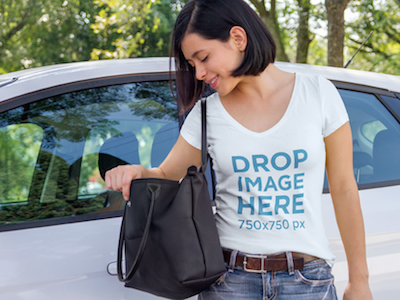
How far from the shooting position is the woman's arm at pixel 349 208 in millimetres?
1195

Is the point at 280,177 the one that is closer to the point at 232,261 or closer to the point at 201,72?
the point at 232,261

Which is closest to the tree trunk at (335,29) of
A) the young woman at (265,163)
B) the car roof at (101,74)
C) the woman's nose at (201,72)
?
the car roof at (101,74)

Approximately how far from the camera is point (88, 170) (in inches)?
65.7

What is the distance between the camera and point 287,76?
4.25ft

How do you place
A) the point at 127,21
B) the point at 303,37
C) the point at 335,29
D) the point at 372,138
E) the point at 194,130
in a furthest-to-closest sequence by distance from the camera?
1. the point at 127,21
2. the point at 303,37
3. the point at 335,29
4. the point at 372,138
5. the point at 194,130

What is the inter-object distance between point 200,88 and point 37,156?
79cm

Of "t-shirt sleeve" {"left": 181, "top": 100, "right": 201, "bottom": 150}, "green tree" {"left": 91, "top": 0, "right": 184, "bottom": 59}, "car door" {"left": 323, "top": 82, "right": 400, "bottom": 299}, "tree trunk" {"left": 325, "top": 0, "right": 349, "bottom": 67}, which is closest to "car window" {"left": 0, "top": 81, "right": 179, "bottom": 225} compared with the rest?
"t-shirt sleeve" {"left": 181, "top": 100, "right": 201, "bottom": 150}

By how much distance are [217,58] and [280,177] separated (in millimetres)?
408

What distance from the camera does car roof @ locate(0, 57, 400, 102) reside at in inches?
62.8

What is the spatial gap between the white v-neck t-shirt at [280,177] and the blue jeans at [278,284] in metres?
0.05

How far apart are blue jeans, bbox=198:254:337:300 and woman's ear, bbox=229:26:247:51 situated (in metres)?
0.67

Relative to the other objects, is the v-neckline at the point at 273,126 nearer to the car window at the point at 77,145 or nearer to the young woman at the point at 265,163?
the young woman at the point at 265,163

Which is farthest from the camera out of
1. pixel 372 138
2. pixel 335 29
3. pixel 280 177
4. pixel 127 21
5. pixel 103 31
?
pixel 103 31

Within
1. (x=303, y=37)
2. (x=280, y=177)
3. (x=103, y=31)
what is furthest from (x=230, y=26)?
(x=103, y=31)
